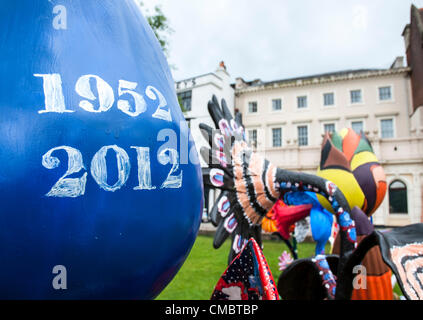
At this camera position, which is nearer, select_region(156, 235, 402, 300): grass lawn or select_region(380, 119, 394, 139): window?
select_region(156, 235, 402, 300): grass lawn

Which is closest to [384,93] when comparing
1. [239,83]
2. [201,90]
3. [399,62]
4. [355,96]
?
[355,96]

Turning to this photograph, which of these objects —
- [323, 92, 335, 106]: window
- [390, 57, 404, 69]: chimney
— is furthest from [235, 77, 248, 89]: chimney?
[390, 57, 404, 69]: chimney

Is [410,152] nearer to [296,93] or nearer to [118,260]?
[296,93]

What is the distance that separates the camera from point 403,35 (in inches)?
869

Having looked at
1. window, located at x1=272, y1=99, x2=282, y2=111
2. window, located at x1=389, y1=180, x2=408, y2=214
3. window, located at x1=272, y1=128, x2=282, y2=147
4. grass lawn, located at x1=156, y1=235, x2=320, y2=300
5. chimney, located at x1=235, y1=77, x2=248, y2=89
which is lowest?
grass lawn, located at x1=156, y1=235, x2=320, y2=300

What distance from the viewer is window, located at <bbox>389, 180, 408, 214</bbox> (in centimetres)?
1642

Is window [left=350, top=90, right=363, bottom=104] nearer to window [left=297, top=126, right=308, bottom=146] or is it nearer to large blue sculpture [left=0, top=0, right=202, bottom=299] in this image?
window [left=297, top=126, right=308, bottom=146]

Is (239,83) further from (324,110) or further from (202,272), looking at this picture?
(202,272)

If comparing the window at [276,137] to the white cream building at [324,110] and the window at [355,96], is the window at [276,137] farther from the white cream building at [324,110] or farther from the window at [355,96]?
the window at [355,96]

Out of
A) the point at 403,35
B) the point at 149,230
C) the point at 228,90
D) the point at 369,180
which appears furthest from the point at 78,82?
the point at 403,35

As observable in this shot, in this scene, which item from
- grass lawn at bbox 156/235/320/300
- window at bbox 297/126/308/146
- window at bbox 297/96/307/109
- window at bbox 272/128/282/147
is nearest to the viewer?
grass lawn at bbox 156/235/320/300

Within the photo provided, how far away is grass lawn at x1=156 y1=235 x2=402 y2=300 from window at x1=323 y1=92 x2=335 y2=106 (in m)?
13.8

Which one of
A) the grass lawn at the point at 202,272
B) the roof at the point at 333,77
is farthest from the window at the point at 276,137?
the grass lawn at the point at 202,272

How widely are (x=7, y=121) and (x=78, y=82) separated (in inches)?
9.3
